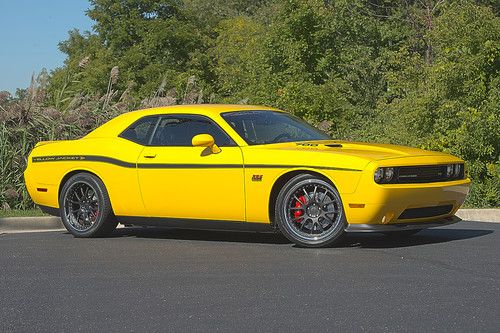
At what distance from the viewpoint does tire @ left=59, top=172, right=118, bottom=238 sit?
35.7 ft

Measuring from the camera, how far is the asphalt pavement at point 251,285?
6.31 meters

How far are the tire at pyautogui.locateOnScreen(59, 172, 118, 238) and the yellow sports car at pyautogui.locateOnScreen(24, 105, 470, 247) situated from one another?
0.01 metres

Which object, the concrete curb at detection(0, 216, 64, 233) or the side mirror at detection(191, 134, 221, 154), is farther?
the concrete curb at detection(0, 216, 64, 233)

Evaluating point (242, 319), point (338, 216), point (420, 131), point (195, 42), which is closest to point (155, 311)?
point (242, 319)

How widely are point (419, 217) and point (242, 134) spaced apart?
1.92 meters

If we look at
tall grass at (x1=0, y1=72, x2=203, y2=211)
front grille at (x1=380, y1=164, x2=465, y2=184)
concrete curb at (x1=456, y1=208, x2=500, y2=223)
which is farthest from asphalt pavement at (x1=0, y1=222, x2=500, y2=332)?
tall grass at (x1=0, y1=72, x2=203, y2=211)

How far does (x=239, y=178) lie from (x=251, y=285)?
8.13 feet

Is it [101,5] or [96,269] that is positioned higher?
[101,5]

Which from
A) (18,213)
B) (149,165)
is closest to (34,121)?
(18,213)

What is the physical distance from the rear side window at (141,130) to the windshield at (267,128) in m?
0.87

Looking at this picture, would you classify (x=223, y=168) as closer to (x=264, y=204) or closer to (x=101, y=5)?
(x=264, y=204)

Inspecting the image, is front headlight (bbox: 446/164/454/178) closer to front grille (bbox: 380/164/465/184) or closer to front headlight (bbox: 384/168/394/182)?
front grille (bbox: 380/164/465/184)

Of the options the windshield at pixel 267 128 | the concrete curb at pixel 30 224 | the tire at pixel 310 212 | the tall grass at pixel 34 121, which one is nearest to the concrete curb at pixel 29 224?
the concrete curb at pixel 30 224

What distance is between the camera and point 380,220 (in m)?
9.37
